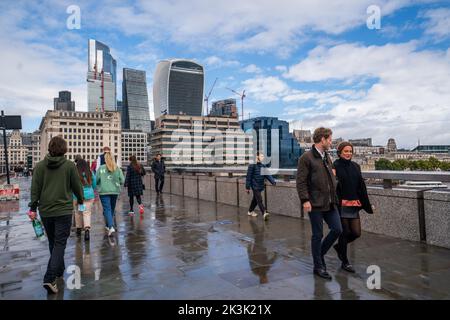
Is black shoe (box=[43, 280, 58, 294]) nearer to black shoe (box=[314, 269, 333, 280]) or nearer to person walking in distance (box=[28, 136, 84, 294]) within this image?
person walking in distance (box=[28, 136, 84, 294])

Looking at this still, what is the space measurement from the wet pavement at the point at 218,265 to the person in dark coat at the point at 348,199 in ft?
1.36

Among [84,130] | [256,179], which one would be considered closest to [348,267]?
[256,179]

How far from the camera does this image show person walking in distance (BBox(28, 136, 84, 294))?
439 cm

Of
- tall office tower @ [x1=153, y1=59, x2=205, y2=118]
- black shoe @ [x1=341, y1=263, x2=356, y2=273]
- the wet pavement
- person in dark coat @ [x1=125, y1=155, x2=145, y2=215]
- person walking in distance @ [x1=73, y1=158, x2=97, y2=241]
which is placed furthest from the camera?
tall office tower @ [x1=153, y1=59, x2=205, y2=118]

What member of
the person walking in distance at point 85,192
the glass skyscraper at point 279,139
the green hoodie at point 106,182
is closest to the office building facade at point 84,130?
the glass skyscraper at point 279,139

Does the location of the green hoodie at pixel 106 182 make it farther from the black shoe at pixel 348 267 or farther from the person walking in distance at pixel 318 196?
the black shoe at pixel 348 267

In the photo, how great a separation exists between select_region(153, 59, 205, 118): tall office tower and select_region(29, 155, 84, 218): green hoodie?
632 feet

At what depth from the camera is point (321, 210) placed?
4598mm

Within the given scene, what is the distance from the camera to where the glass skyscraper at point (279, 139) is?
187000 mm

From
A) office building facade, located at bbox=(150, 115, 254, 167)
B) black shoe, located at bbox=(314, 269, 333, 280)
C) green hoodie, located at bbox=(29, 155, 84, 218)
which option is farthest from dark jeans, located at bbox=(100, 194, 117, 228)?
office building facade, located at bbox=(150, 115, 254, 167)

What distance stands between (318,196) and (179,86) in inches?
7789

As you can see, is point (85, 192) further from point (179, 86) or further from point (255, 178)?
point (179, 86)

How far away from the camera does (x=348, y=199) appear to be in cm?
486

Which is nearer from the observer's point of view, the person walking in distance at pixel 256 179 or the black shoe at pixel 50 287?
the black shoe at pixel 50 287
